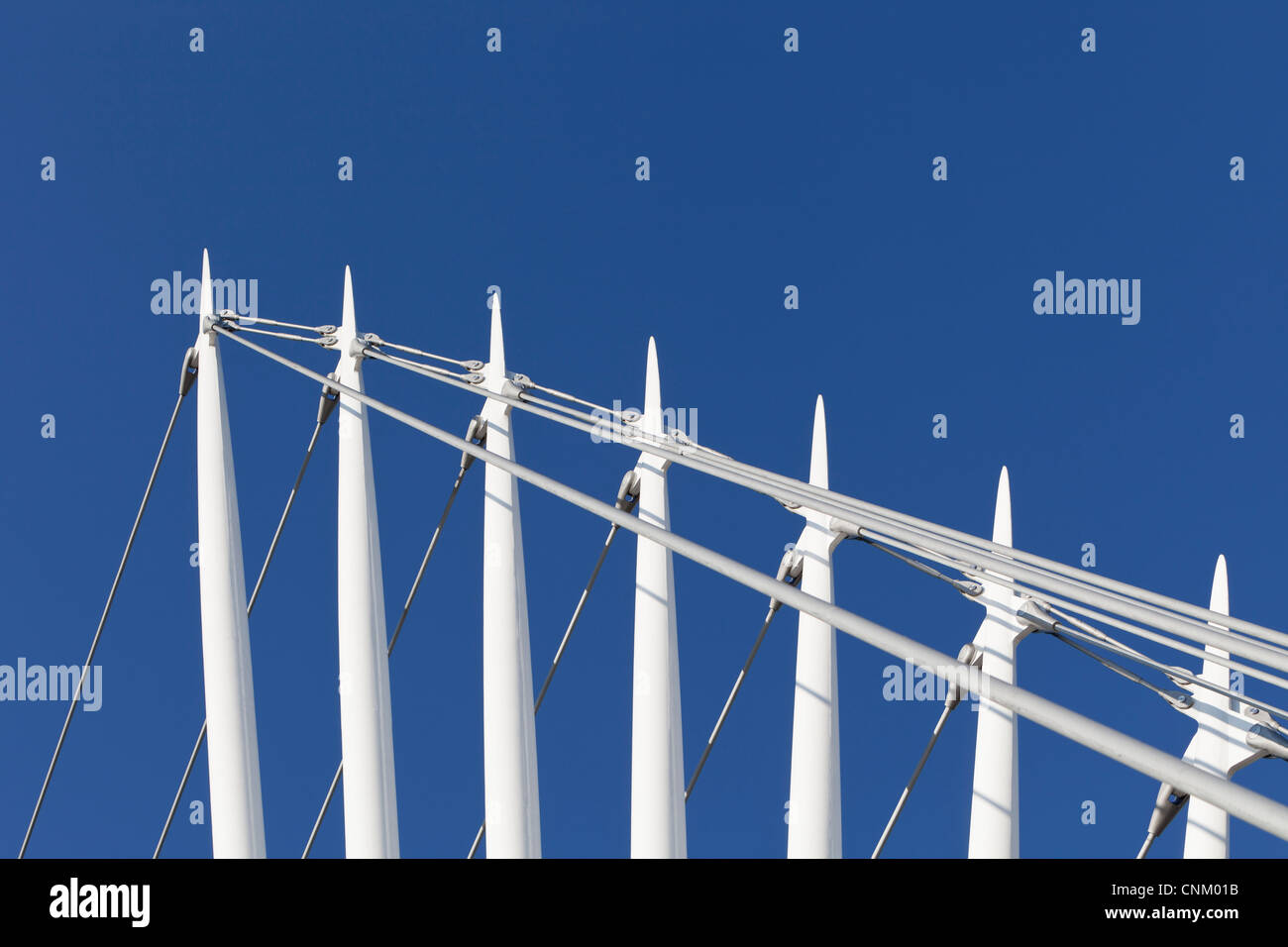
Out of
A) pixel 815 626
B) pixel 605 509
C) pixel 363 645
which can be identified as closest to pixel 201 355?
pixel 363 645

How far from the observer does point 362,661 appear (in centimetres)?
2000

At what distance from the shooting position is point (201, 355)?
22.2 metres

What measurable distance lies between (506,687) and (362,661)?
8.72 feet

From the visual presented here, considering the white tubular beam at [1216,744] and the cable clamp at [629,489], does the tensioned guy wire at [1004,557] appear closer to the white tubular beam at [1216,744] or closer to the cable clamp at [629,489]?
the cable clamp at [629,489]

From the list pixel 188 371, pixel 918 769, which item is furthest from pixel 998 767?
pixel 188 371

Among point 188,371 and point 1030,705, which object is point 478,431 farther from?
point 1030,705

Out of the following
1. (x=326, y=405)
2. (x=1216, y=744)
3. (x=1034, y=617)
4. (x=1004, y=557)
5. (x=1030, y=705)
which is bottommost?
(x=1030, y=705)

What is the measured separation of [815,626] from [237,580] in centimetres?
919

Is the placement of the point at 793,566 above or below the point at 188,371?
below

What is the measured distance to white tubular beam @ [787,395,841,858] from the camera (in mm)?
17094

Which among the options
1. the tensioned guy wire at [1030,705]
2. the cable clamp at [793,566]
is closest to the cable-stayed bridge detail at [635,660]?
the cable clamp at [793,566]

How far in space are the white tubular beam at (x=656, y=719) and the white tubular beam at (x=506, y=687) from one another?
1.78 meters

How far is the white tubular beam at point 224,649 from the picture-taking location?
64.1ft

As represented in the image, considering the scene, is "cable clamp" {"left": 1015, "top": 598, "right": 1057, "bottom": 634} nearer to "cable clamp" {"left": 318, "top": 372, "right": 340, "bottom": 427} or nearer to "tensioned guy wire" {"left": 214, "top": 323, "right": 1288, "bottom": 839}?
"tensioned guy wire" {"left": 214, "top": 323, "right": 1288, "bottom": 839}
